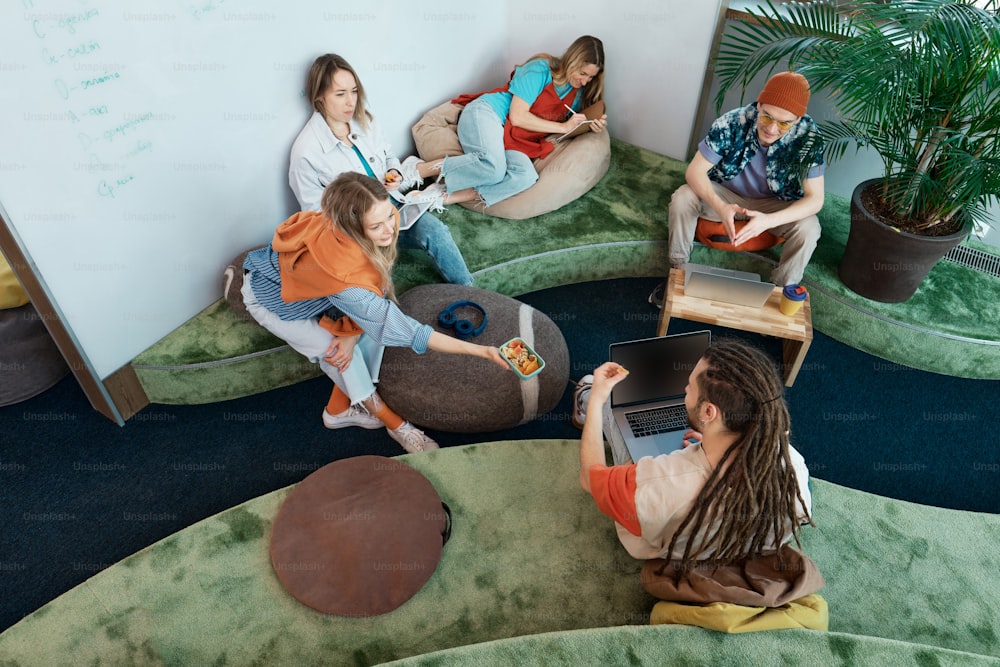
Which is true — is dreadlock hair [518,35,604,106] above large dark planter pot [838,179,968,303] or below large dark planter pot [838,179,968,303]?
above

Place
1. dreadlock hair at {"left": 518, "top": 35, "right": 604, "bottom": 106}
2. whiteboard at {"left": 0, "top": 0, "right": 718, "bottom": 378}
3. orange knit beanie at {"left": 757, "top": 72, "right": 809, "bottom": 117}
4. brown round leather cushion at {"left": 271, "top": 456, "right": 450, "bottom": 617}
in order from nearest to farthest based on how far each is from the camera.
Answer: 1. brown round leather cushion at {"left": 271, "top": 456, "right": 450, "bottom": 617}
2. whiteboard at {"left": 0, "top": 0, "right": 718, "bottom": 378}
3. orange knit beanie at {"left": 757, "top": 72, "right": 809, "bottom": 117}
4. dreadlock hair at {"left": 518, "top": 35, "right": 604, "bottom": 106}

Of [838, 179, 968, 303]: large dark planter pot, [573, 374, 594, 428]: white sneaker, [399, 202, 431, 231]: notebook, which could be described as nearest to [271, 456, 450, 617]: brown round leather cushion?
[573, 374, 594, 428]: white sneaker

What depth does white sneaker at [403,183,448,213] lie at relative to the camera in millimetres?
3430

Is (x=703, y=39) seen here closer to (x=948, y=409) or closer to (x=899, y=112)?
(x=899, y=112)

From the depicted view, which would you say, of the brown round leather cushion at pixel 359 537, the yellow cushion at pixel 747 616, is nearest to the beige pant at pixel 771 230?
the yellow cushion at pixel 747 616

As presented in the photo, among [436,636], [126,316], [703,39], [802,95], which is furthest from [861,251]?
[126,316]

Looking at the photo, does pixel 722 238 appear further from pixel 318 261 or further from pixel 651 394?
pixel 318 261

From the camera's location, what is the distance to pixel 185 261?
2.90 meters

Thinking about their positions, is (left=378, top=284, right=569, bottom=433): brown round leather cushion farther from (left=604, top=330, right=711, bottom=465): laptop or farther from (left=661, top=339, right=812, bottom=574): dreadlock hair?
(left=661, top=339, right=812, bottom=574): dreadlock hair

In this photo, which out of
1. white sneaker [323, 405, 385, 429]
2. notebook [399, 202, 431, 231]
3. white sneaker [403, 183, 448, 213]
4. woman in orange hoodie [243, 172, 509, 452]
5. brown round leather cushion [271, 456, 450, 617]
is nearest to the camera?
brown round leather cushion [271, 456, 450, 617]

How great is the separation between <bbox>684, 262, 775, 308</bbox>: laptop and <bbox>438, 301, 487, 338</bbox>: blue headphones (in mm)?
968

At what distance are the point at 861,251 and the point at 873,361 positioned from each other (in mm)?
569

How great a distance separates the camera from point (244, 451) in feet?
9.46

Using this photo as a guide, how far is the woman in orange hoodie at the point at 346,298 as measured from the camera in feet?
7.61
